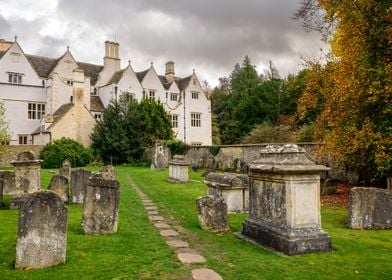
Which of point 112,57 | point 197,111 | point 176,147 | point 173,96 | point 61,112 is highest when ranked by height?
point 112,57

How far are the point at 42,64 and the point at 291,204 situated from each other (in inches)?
1622

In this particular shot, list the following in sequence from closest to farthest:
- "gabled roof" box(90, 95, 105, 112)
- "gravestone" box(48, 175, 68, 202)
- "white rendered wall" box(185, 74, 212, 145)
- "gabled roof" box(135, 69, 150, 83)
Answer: "gravestone" box(48, 175, 68, 202) → "gabled roof" box(90, 95, 105, 112) → "gabled roof" box(135, 69, 150, 83) → "white rendered wall" box(185, 74, 212, 145)

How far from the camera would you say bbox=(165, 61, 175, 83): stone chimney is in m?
50.5

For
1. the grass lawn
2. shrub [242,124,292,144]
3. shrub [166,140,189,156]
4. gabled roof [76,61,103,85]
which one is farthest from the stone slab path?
gabled roof [76,61,103,85]

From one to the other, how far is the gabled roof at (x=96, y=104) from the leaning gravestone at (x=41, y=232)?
36.5m

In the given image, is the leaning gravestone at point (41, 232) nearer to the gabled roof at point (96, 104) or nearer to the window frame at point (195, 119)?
the gabled roof at point (96, 104)

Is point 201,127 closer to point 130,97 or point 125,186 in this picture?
point 130,97

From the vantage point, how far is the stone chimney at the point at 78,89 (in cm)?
3738

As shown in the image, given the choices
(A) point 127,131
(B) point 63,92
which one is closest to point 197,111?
(A) point 127,131

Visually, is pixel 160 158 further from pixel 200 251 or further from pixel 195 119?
pixel 200 251

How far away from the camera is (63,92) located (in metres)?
39.8

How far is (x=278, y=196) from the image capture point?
7262 millimetres

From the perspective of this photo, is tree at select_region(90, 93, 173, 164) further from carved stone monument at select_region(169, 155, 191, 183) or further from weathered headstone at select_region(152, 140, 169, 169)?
carved stone monument at select_region(169, 155, 191, 183)

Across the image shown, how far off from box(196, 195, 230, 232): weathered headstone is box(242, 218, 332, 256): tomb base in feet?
5.06
